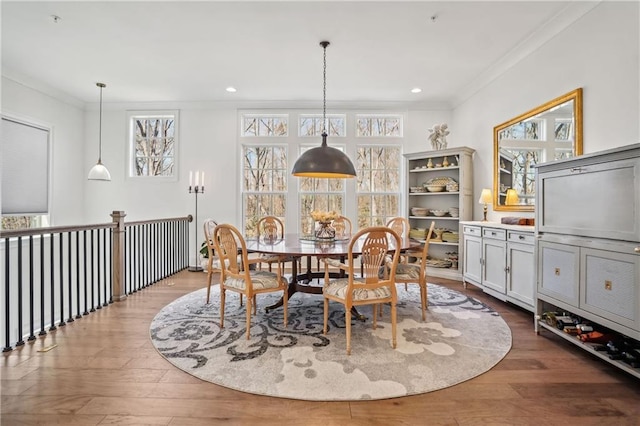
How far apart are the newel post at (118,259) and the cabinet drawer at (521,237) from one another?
14.3 ft

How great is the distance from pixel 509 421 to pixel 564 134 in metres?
2.78

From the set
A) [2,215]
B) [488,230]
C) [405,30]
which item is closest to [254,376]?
[488,230]

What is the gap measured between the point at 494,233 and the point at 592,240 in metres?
1.37

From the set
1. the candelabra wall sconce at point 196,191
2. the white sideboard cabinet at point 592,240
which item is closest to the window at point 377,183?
the candelabra wall sconce at point 196,191

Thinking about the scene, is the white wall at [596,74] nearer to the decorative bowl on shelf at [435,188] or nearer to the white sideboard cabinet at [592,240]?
the white sideboard cabinet at [592,240]

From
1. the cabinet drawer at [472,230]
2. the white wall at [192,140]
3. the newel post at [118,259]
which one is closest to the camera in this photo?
the newel post at [118,259]

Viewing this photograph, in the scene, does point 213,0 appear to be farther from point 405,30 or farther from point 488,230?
point 488,230

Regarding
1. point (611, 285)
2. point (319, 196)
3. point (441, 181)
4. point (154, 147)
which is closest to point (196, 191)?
point (154, 147)

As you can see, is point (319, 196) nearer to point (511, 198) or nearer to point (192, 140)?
point (192, 140)

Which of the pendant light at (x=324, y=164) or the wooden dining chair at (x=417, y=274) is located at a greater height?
the pendant light at (x=324, y=164)

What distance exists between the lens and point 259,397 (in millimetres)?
1780

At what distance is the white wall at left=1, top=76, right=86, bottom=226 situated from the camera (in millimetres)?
4508

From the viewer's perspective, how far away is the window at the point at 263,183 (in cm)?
564

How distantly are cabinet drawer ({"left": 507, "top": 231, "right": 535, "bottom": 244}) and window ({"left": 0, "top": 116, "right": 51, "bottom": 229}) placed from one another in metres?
6.46
